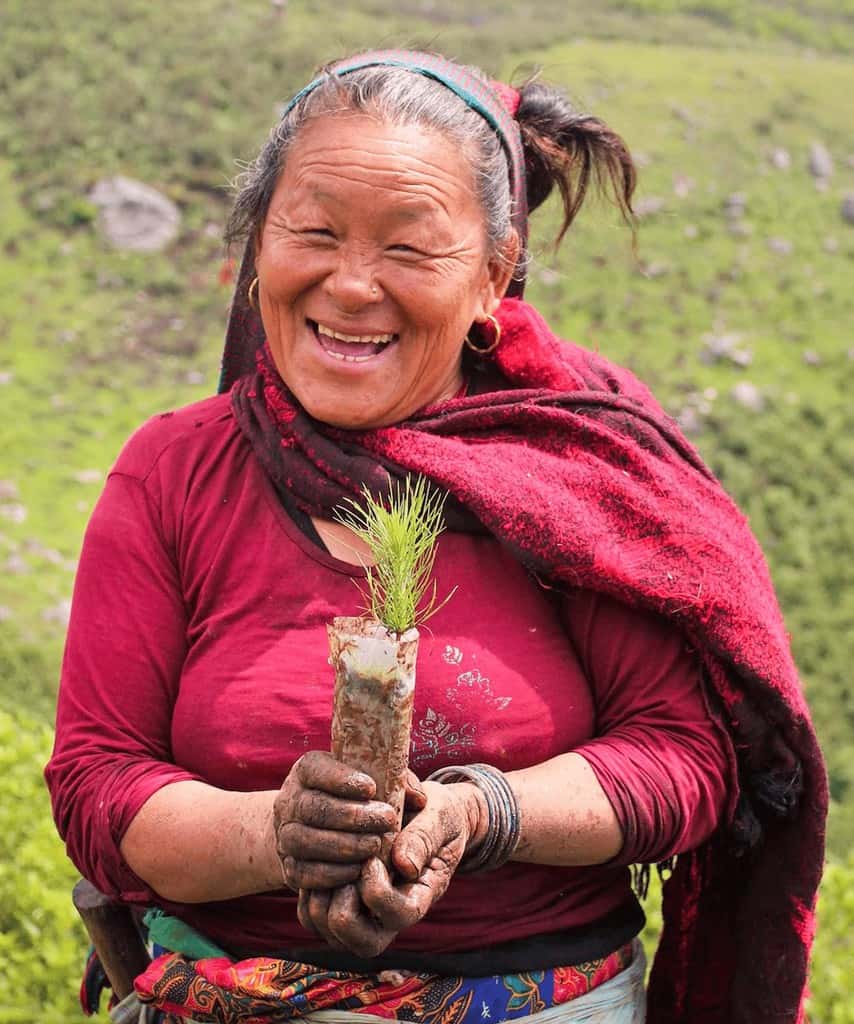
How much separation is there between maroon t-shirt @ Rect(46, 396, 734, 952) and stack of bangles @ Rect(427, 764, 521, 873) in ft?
0.42

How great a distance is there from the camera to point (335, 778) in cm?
207

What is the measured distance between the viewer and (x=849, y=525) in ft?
24.0

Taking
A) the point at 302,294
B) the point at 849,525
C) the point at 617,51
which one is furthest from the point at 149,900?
the point at 617,51

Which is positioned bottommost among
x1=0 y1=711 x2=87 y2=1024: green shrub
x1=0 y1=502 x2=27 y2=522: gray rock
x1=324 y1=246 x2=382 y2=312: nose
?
x1=0 y1=502 x2=27 y2=522: gray rock

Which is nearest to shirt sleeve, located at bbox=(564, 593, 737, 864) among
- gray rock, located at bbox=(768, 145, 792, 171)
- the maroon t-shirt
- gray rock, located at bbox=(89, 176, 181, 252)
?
the maroon t-shirt

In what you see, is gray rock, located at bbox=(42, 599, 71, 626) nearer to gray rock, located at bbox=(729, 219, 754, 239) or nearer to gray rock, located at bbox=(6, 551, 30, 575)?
gray rock, located at bbox=(6, 551, 30, 575)

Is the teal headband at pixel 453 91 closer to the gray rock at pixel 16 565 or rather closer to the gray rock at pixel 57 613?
the gray rock at pixel 57 613

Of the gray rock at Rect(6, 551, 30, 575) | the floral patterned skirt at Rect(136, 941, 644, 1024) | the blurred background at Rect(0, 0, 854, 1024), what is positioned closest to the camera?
the floral patterned skirt at Rect(136, 941, 644, 1024)

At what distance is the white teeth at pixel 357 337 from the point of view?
2.58m

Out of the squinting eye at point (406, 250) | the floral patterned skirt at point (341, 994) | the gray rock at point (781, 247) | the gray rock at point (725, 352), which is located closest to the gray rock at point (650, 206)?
the gray rock at point (781, 247)

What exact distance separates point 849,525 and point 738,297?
6.38 ft

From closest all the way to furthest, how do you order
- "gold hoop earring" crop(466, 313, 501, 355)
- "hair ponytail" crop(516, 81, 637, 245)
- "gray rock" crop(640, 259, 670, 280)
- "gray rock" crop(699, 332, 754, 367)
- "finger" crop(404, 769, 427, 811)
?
"finger" crop(404, 769, 427, 811)
"gold hoop earring" crop(466, 313, 501, 355)
"hair ponytail" crop(516, 81, 637, 245)
"gray rock" crop(699, 332, 754, 367)
"gray rock" crop(640, 259, 670, 280)

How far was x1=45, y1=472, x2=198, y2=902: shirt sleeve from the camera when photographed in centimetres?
248

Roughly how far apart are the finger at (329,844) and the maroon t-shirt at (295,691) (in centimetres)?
37
